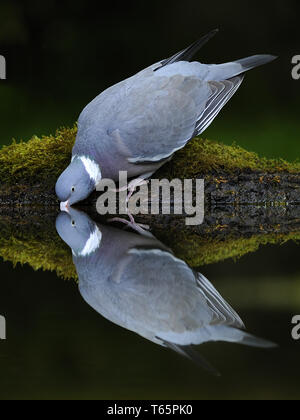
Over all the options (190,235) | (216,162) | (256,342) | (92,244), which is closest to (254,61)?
(216,162)

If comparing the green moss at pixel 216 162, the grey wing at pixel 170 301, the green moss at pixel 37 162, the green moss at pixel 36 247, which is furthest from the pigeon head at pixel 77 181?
the grey wing at pixel 170 301

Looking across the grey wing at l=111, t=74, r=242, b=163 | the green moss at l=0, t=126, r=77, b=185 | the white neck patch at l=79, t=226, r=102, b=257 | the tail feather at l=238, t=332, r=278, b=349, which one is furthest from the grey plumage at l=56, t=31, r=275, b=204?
the tail feather at l=238, t=332, r=278, b=349

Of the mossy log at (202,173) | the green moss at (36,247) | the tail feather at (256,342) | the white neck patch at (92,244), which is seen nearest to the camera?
the tail feather at (256,342)

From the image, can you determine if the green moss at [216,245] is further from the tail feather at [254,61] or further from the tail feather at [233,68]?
the tail feather at [254,61]

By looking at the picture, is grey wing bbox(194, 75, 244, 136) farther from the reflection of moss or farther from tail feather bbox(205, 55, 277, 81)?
the reflection of moss

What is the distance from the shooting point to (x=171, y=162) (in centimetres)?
438

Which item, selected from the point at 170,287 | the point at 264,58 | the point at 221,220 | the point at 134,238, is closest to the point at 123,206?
the point at 221,220

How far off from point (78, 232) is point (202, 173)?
1222 mm

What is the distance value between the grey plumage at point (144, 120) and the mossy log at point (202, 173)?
22 centimetres

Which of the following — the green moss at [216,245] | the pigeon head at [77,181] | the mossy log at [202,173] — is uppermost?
the mossy log at [202,173]

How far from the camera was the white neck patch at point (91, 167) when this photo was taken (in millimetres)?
4031

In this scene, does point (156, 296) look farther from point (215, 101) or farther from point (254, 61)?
point (254, 61)

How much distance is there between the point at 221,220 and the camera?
3729 mm

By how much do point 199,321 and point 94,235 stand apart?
1.19 m
